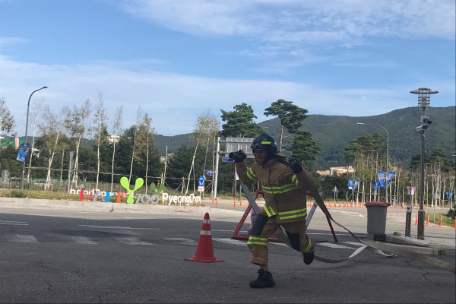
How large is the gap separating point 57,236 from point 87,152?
7343 cm

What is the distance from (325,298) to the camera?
5.76 meters

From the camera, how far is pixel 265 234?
6.18 meters

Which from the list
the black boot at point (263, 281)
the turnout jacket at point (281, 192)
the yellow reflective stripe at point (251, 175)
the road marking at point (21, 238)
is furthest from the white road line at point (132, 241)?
the turnout jacket at point (281, 192)

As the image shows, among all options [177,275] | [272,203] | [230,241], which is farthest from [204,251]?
[230,241]

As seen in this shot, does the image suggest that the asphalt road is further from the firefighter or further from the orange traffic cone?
the firefighter

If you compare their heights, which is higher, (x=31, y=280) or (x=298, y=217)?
(x=298, y=217)

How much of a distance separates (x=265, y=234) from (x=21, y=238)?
6.19m

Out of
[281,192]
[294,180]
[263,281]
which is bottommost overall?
[263,281]

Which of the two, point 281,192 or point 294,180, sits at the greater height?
point 294,180

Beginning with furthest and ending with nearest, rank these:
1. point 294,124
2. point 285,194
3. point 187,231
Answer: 1. point 294,124
2. point 187,231
3. point 285,194

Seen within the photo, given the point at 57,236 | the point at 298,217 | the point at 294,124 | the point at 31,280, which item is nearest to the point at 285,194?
the point at 298,217

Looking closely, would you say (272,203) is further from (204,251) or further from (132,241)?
(132,241)

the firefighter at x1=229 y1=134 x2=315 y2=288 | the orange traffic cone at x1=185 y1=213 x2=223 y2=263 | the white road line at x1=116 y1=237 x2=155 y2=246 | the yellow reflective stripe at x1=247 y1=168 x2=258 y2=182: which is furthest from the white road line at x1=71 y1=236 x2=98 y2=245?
the firefighter at x1=229 y1=134 x2=315 y2=288

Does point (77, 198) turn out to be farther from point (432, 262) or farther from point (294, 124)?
point (294, 124)
